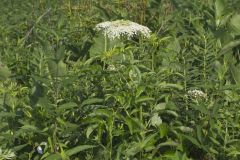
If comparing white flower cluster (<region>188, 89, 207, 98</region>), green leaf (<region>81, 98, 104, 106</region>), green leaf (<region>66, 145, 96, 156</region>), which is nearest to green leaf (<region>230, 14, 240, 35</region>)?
white flower cluster (<region>188, 89, 207, 98</region>)

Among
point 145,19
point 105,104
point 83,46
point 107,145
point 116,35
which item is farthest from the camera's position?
point 145,19

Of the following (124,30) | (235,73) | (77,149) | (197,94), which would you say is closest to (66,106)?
(77,149)

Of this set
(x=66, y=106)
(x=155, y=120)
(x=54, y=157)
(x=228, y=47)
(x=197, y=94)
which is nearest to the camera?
(x=54, y=157)

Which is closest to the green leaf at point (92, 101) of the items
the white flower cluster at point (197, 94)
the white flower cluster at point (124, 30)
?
the white flower cluster at point (197, 94)

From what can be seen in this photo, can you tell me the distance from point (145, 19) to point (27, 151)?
2535 millimetres

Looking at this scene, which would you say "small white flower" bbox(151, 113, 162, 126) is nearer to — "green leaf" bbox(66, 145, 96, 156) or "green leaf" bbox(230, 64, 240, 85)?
"green leaf" bbox(66, 145, 96, 156)

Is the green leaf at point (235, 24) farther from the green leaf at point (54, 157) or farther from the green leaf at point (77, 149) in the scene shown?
the green leaf at point (54, 157)

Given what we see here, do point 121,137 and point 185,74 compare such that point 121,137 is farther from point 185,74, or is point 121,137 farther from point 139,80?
point 185,74

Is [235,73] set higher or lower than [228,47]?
lower

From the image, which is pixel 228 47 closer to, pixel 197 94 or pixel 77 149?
pixel 197 94

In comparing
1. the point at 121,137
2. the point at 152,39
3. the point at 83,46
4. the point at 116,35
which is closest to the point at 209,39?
the point at 152,39

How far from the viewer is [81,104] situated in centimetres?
356

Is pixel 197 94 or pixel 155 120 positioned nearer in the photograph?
pixel 155 120

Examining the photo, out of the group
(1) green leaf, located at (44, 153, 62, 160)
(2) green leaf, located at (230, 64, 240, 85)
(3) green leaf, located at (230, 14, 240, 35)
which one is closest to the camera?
(1) green leaf, located at (44, 153, 62, 160)
